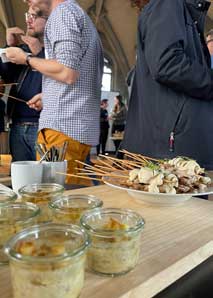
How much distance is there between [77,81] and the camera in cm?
127

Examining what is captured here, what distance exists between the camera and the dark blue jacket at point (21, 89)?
178cm

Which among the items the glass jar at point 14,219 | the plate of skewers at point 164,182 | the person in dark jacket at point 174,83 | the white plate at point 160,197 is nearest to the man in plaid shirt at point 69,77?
the person in dark jacket at point 174,83

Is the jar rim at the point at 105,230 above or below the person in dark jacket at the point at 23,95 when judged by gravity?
below

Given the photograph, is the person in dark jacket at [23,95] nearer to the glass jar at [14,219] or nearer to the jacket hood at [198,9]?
the jacket hood at [198,9]

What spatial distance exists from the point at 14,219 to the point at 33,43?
145 centimetres

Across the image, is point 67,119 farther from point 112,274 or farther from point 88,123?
point 112,274

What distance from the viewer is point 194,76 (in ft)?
3.41

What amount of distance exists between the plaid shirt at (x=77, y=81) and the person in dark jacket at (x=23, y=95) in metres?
0.49

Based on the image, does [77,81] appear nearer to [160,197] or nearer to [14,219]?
[160,197]

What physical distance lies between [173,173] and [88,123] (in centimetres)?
64

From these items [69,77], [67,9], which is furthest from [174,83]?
[67,9]

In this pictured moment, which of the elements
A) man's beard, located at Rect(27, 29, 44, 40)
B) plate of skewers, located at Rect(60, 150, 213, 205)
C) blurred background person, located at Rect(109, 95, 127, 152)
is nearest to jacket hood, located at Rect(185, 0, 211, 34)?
plate of skewers, located at Rect(60, 150, 213, 205)

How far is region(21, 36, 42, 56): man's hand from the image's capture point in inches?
67.6

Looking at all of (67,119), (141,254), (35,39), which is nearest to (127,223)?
(141,254)
